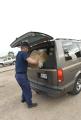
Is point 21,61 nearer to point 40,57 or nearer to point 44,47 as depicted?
point 40,57

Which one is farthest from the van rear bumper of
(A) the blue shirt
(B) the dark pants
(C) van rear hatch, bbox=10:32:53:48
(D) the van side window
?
(C) van rear hatch, bbox=10:32:53:48

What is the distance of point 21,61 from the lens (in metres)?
5.16

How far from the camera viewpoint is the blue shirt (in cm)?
504

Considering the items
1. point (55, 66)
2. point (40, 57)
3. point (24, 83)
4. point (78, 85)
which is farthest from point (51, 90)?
point (78, 85)

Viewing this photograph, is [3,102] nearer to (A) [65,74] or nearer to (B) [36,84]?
(B) [36,84]

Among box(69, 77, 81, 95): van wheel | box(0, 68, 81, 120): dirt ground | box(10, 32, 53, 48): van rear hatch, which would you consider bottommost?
box(0, 68, 81, 120): dirt ground

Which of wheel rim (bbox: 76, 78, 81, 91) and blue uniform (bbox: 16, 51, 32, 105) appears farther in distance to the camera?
wheel rim (bbox: 76, 78, 81, 91)

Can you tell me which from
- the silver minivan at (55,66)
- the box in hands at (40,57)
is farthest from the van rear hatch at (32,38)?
the box in hands at (40,57)

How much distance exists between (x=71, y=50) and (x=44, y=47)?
0.92 m

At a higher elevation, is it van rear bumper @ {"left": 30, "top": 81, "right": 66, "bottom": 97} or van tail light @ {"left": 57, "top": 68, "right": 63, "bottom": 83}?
van tail light @ {"left": 57, "top": 68, "right": 63, "bottom": 83}

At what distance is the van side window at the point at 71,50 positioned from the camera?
17.2ft

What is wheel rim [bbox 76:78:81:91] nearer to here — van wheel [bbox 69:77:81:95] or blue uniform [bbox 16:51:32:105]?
van wheel [bbox 69:77:81:95]

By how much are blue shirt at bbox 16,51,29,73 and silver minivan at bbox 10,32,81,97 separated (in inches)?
16.0

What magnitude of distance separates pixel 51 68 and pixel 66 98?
1414mm
